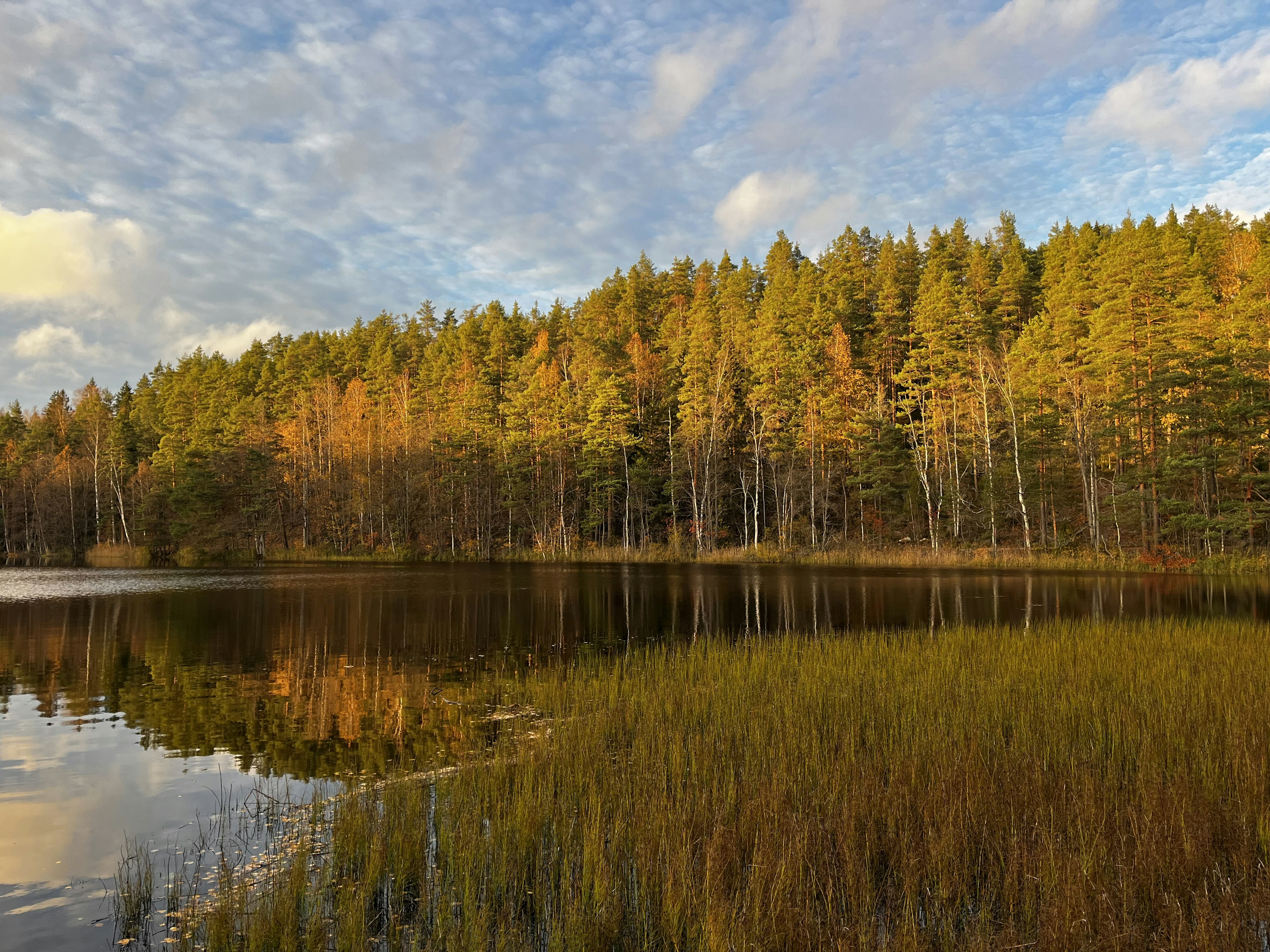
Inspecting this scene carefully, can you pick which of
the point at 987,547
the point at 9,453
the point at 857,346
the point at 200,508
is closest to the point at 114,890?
the point at 987,547

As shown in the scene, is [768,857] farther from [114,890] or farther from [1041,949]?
[114,890]

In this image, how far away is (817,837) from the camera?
16.4ft

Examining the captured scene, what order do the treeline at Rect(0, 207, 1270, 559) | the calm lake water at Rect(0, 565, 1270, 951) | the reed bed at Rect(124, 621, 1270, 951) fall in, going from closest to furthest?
the reed bed at Rect(124, 621, 1270, 951) → the calm lake water at Rect(0, 565, 1270, 951) → the treeline at Rect(0, 207, 1270, 559)

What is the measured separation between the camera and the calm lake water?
6910mm

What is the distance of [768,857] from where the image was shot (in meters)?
4.62

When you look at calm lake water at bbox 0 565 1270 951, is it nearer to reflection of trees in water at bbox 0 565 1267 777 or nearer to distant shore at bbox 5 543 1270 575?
reflection of trees in water at bbox 0 565 1267 777

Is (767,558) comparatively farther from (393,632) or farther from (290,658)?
(290,658)

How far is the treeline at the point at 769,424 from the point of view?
3888 cm

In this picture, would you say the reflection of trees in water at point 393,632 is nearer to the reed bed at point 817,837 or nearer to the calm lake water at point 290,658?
the calm lake water at point 290,658

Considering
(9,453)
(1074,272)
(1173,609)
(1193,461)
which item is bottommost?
(1173,609)

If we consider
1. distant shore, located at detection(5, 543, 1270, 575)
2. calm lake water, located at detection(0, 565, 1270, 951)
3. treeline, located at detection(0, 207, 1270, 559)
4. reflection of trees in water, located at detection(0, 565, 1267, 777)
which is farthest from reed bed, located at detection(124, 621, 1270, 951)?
treeline, located at detection(0, 207, 1270, 559)

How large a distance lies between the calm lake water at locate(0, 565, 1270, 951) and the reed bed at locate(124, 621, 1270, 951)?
1609 millimetres

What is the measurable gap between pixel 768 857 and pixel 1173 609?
2139 cm

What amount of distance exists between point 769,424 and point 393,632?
117 ft
